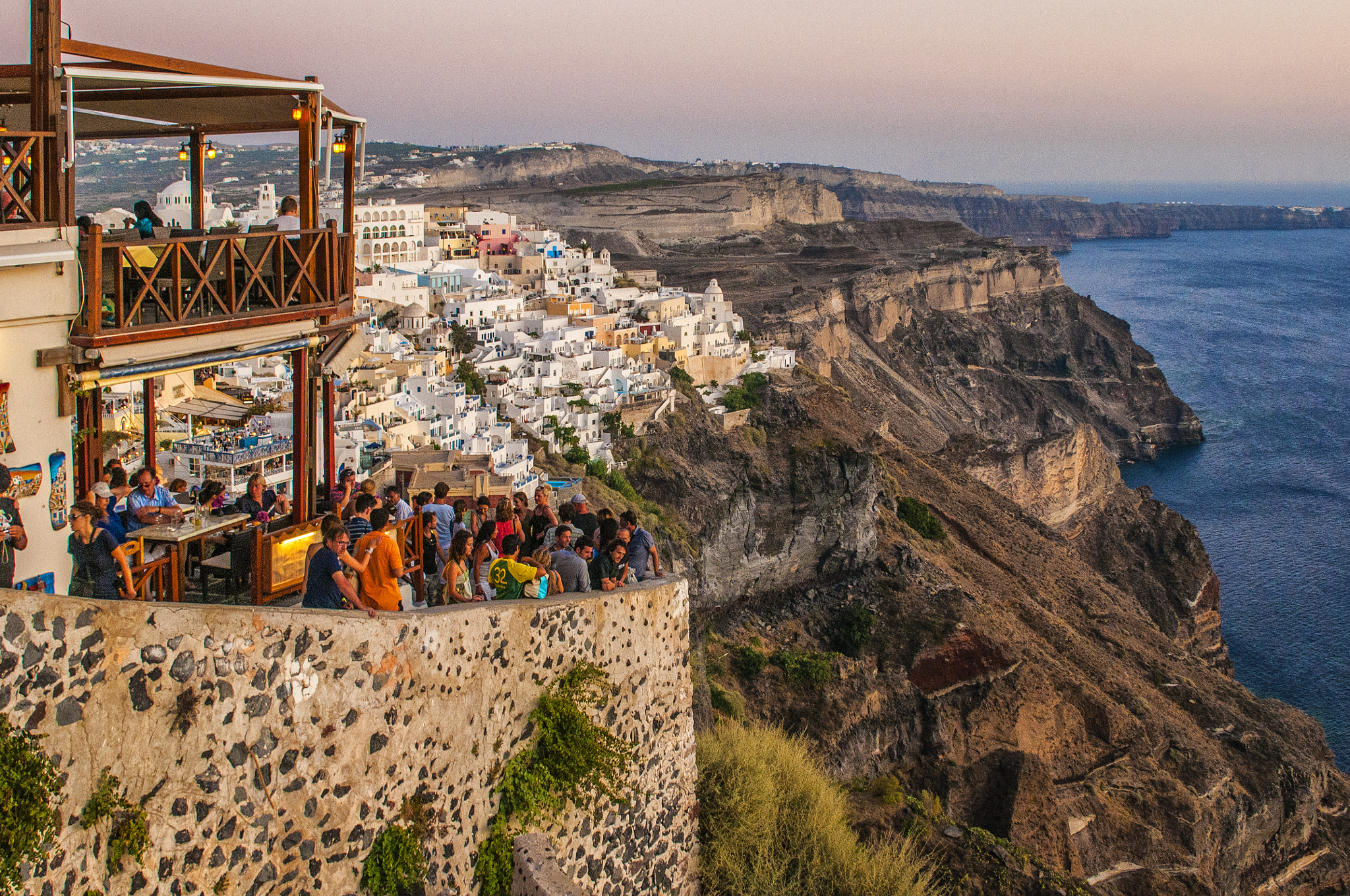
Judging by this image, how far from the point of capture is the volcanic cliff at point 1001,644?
24703mm

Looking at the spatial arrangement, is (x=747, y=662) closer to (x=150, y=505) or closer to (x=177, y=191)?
(x=150, y=505)

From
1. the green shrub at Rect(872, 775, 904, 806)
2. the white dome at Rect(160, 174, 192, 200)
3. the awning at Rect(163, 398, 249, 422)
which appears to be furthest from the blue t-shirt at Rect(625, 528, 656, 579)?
the white dome at Rect(160, 174, 192, 200)

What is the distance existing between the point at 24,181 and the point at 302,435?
6.97 feet

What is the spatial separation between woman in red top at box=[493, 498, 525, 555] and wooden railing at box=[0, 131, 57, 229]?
3.54 metres

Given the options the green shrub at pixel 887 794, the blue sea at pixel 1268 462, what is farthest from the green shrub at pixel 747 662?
the blue sea at pixel 1268 462

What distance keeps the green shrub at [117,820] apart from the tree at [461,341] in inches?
1603

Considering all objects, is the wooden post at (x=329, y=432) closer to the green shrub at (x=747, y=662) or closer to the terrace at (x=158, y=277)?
the terrace at (x=158, y=277)

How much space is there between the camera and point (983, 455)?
46750mm

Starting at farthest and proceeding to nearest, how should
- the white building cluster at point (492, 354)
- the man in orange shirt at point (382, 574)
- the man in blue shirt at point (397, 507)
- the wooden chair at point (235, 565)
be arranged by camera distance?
the white building cluster at point (492, 354) → the man in blue shirt at point (397, 507) → the wooden chair at point (235, 565) → the man in orange shirt at point (382, 574)

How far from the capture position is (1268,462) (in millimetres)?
68875

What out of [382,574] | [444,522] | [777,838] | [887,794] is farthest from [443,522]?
[887,794]

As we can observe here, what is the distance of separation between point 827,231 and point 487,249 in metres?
57.4

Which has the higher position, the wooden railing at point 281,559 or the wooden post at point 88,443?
the wooden post at point 88,443

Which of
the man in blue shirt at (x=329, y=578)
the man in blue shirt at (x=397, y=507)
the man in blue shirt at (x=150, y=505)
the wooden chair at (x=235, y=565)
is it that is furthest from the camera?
the man in blue shirt at (x=397, y=507)
